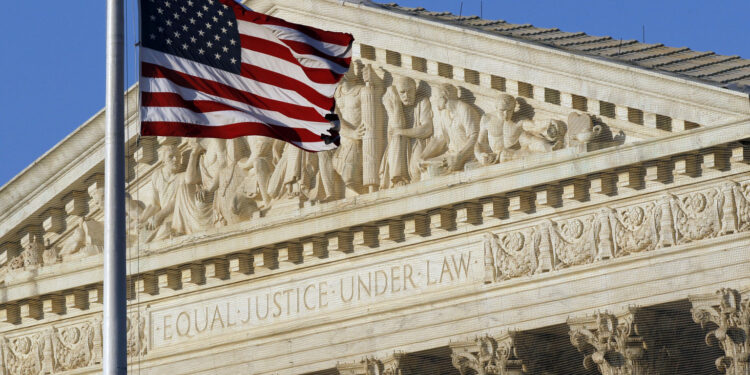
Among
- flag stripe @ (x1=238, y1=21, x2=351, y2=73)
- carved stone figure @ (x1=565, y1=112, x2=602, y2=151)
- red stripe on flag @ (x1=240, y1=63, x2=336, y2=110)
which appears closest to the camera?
red stripe on flag @ (x1=240, y1=63, x2=336, y2=110)

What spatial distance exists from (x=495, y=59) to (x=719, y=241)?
5.01 metres

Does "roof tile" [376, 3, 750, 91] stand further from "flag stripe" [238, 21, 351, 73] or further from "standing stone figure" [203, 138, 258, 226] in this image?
"flag stripe" [238, 21, 351, 73]

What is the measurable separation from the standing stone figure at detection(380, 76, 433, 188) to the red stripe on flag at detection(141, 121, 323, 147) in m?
8.48

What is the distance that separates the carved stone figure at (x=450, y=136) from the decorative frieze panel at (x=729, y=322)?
15.8ft

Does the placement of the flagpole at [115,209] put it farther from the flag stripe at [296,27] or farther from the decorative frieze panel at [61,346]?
the decorative frieze panel at [61,346]

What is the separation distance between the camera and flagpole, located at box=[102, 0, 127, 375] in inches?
947

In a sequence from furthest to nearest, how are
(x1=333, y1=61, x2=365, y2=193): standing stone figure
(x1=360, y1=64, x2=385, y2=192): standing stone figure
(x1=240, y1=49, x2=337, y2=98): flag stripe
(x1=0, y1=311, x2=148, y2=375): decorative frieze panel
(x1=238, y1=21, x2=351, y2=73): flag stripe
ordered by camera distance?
(x1=0, y1=311, x2=148, y2=375): decorative frieze panel, (x1=333, y1=61, x2=365, y2=193): standing stone figure, (x1=360, y1=64, x2=385, y2=192): standing stone figure, (x1=238, y1=21, x2=351, y2=73): flag stripe, (x1=240, y1=49, x2=337, y2=98): flag stripe

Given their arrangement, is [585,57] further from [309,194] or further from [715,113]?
[309,194]

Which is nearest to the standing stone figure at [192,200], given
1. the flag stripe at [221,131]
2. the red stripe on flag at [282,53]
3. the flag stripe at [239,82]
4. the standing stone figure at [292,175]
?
the standing stone figure at [292,175]

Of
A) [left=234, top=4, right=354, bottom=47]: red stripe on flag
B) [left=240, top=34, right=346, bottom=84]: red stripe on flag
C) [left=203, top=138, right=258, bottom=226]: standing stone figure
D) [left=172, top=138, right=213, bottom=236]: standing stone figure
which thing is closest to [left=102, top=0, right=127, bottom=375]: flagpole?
[left=240, top=34, right=346, bottom=84]: red stripe on flag

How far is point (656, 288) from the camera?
34.0 metres

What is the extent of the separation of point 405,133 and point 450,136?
2.59ft

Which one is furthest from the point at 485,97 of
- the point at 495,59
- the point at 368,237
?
the point at 368,237

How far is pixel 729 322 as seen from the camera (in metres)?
33.1
